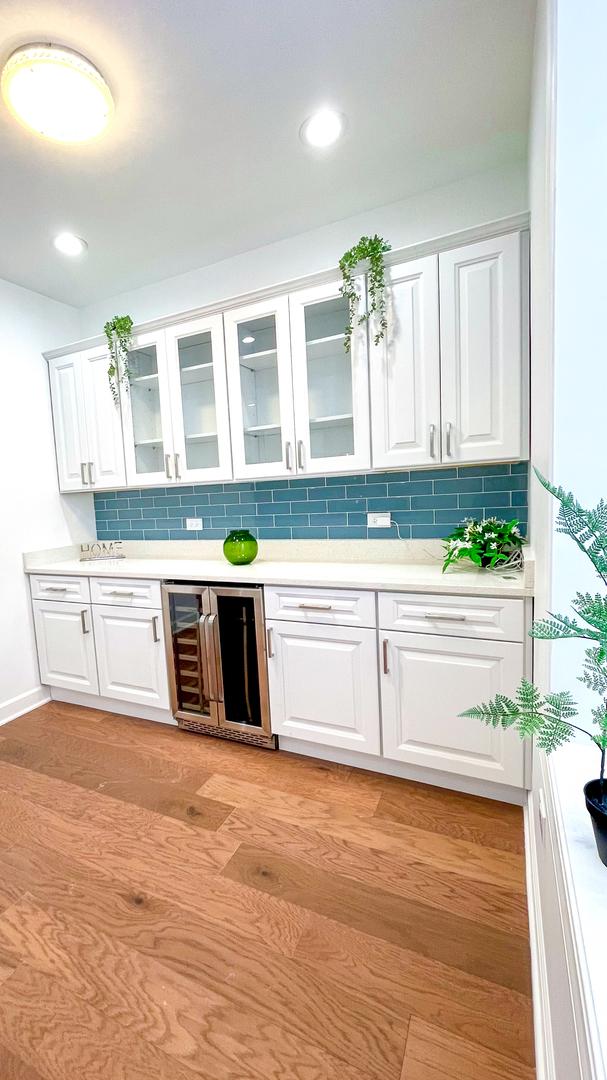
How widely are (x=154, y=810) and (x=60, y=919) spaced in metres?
0.50

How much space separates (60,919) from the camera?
139 cm

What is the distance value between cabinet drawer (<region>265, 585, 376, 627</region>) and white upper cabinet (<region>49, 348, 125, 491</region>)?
4.67 feet

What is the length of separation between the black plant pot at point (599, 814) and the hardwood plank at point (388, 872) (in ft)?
2.88

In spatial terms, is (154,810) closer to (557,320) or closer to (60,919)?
(60,919)

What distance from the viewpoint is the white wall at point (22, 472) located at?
2752 millimetres

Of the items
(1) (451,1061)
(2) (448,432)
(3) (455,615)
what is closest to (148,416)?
(2) (448,432)

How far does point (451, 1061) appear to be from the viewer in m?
1.01

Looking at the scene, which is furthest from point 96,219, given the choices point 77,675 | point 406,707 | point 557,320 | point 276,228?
point 406,707

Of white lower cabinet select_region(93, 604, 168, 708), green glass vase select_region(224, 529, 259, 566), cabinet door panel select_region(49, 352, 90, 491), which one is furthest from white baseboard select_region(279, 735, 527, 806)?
cabinet door panel select_region(49, 352, 90, 491)

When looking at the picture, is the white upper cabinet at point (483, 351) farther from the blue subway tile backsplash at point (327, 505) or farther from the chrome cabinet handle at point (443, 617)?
the chrome cabinet handle at point (443, 617)

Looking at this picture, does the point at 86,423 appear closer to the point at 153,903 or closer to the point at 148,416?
the point at 148,416

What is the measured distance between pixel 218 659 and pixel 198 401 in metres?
1.45

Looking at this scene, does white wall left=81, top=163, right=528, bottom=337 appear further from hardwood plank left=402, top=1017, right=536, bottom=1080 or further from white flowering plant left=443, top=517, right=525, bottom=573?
hardwood plank left=402, top=1017, right=536, bottom=1080

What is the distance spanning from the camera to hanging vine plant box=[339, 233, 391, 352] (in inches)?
76.4
